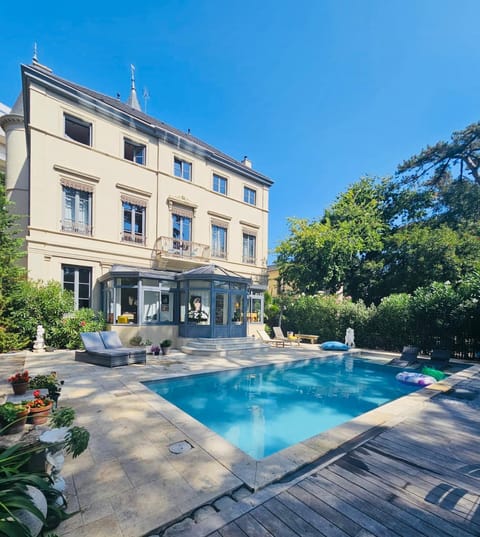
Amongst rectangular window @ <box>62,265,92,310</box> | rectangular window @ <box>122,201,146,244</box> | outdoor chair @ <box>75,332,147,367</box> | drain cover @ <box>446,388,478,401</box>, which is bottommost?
drain cover @ <box>446,388,478,401</box>

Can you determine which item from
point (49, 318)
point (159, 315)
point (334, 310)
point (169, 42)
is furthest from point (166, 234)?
point (334, 310)

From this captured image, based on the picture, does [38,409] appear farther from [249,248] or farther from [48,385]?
[249,248]

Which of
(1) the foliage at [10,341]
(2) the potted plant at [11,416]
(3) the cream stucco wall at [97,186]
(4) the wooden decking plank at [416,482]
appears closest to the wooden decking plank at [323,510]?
(4) the wooden decking plank at [416,482]

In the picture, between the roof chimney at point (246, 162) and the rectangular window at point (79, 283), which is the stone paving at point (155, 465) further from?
the roof chimney at point (246, 162)

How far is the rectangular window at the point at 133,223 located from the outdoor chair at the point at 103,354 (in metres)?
6.94

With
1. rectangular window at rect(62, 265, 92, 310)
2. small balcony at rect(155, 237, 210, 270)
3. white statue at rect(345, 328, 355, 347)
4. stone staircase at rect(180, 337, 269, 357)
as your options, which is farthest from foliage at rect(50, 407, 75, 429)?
white statue at rect(345, 328, 355, 347)

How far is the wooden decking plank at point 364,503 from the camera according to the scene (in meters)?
2.31

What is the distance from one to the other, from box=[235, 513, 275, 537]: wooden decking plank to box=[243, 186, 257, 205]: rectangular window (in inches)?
772

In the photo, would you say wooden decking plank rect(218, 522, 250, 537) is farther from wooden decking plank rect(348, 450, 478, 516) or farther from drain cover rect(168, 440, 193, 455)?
wooden decking plank rect(348, 450, 478, 516)

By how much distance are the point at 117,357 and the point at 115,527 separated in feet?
22.5

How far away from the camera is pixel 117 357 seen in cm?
853

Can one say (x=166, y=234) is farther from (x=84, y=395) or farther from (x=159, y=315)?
(x=84, y=395)

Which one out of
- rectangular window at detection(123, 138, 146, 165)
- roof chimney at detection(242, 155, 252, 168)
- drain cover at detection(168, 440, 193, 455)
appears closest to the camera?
drain cover at detection(168, 440, 193, 455)

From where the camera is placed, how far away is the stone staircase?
468 inches
